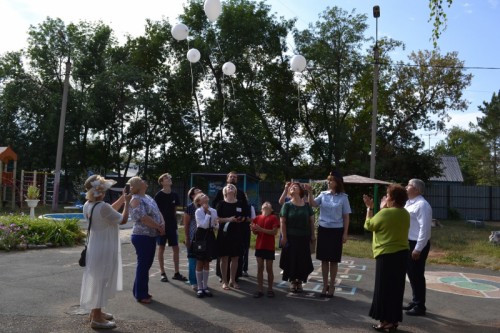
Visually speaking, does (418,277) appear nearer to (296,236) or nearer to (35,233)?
(296,236)

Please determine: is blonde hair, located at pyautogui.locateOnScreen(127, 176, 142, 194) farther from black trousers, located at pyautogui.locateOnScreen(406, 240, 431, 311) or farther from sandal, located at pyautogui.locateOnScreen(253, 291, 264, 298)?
black trousers, located at pyautogui.locateOnScreen(406, 240, 431, 311)

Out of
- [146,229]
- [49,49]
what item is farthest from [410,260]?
[49,49]

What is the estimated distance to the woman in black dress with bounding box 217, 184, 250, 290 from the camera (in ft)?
23.8

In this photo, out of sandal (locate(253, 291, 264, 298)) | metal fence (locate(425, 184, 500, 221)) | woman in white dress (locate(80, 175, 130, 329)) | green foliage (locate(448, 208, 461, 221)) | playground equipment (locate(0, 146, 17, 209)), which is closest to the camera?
woman in white dress (locate(80, 175, 130, 329))

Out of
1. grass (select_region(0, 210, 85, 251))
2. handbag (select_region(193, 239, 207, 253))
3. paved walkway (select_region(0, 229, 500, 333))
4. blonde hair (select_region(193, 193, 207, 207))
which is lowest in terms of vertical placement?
paved walkway (select_region(0, 229, 500, 333))

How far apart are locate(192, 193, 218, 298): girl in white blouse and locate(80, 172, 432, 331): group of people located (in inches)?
0.6

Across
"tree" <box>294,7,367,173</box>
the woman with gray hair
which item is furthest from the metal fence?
the woman with gray hair

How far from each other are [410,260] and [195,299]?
117 inches

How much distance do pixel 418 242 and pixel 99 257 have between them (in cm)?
390

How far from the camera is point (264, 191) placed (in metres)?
30.0

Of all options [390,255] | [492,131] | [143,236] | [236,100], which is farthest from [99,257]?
[492,131]

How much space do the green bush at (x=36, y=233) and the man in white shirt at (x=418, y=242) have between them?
345 inches

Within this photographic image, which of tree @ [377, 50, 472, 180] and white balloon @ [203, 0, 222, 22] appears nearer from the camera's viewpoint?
white balloon @ [203, 0, 222, 22]

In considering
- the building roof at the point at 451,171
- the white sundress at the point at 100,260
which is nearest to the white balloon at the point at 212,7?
the white sundress at the point at 100,260
